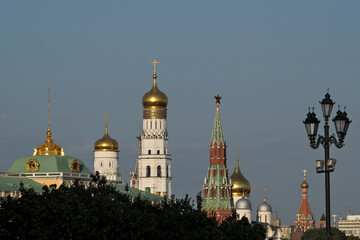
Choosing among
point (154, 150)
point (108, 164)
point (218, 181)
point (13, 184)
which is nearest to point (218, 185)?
point (218, 181)

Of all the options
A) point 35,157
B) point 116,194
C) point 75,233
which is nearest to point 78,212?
point 75,233

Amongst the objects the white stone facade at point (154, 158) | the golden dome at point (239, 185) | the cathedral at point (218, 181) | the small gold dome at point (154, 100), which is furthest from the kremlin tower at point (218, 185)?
the golden dome at point (239, 185)

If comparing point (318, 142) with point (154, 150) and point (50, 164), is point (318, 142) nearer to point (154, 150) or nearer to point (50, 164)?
point (50, 164)

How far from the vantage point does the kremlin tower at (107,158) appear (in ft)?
562

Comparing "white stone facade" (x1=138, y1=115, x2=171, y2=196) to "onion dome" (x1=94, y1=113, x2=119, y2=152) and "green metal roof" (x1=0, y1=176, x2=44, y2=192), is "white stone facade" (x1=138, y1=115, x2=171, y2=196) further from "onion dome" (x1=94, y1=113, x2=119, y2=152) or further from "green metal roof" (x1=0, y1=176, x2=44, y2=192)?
"green metal roof" (x1=0, y1=176, x2=44, y2=192)

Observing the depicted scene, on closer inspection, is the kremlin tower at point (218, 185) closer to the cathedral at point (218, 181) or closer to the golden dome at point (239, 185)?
the cathedral at point (218, 181)

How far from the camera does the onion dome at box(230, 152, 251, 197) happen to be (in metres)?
188

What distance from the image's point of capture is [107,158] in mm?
171750

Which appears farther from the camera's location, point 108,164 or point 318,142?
point 108,164

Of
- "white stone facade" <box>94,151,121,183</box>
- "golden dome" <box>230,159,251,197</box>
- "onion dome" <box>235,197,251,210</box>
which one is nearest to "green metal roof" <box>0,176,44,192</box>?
"white stone facade" <box>94,151,121,183</box>

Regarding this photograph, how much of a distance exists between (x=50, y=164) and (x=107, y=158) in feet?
93.2

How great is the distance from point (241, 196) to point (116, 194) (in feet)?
409

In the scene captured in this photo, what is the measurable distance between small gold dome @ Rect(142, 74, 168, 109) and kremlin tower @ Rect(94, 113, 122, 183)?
8.25 meters

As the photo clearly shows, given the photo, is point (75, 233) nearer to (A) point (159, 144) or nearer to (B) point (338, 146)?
(B) point (338, 146)
